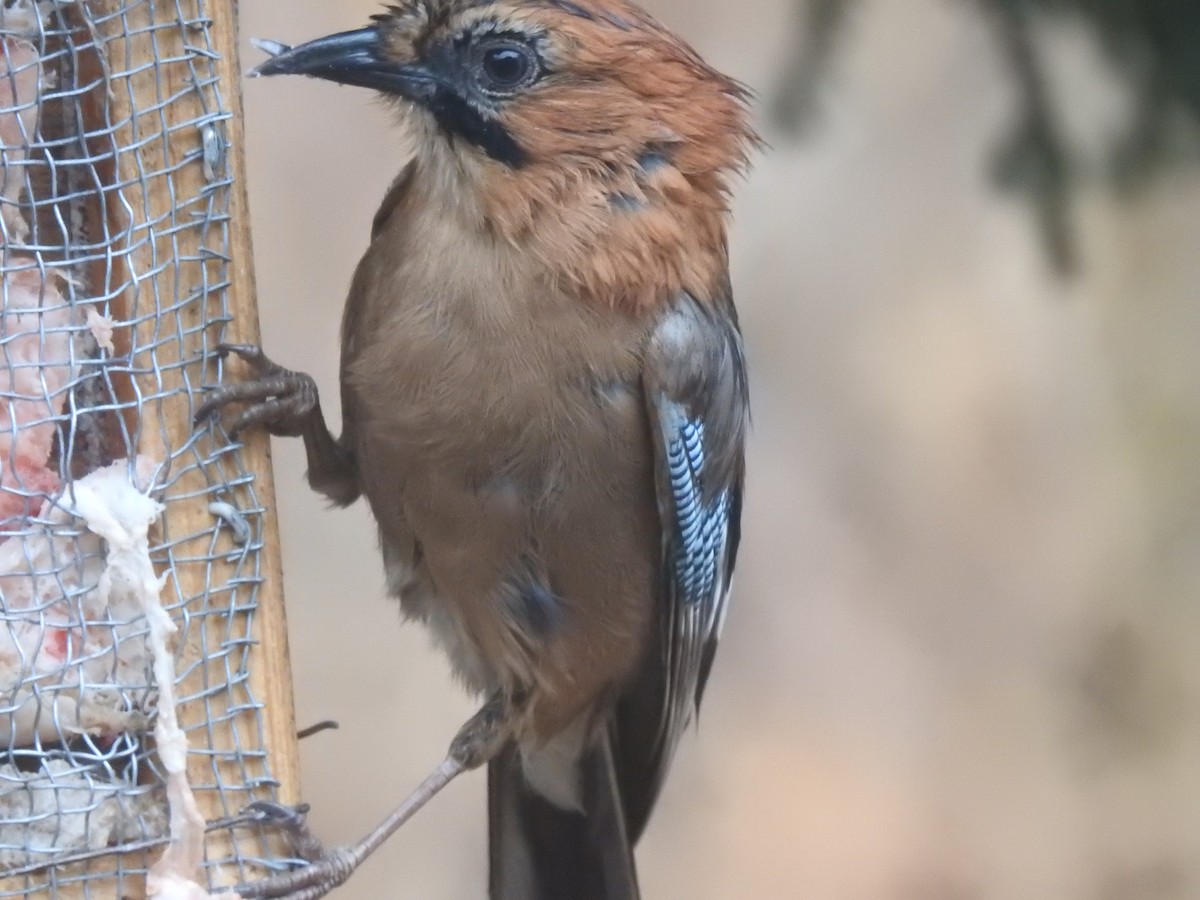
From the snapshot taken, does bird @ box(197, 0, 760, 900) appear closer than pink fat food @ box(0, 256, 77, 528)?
No

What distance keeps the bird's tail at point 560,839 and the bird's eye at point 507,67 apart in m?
1.19

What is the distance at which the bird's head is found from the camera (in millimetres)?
1953

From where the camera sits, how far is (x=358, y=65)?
1.94 metres

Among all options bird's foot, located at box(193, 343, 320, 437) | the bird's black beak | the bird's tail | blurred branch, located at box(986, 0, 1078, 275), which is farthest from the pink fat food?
blurred branch, located at box(986, 0, 1078, 275)

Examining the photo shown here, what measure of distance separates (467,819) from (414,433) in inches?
77.7

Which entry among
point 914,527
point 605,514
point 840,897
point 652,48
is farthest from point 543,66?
point 840,897

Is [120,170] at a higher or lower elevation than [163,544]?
higher

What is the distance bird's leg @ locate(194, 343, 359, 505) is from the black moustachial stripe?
40 cm

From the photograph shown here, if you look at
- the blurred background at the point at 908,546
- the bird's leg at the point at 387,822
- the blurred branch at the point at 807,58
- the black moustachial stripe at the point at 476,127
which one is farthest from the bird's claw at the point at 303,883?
the blurred background at the point at 908,546

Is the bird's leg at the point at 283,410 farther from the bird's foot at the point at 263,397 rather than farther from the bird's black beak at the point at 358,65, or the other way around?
the bird's black beak at the point at 358,65

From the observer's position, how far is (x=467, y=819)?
12.4 feet

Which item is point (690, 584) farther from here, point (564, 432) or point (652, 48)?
point (652, 48)

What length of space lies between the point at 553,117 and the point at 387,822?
3.38 feet

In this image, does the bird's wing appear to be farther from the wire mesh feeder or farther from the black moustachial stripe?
the wire mesh feeder
